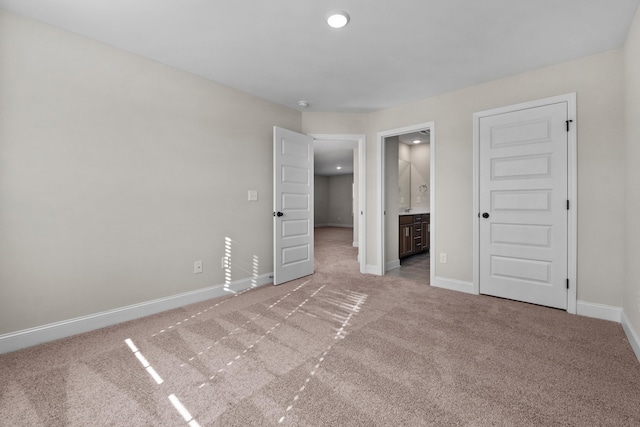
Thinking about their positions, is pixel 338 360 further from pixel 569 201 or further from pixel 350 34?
pixel 569 201

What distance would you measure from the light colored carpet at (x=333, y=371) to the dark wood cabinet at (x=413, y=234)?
2.38 meters

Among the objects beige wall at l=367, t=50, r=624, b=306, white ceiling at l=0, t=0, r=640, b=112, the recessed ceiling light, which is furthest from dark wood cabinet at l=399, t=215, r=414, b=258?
the recessed ceiling light

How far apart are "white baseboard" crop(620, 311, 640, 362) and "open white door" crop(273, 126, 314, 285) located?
10.5 feet

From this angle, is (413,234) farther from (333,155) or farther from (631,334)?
(333,155)

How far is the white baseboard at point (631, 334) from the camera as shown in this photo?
6.29ft

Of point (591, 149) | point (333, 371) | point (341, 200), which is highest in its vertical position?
point (591, 149)

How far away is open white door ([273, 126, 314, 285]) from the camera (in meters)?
3.64

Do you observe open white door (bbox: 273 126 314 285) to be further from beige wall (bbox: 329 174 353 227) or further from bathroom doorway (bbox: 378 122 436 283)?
beige wall (bbox: 329 174 353 227)

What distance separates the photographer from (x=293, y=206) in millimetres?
3889

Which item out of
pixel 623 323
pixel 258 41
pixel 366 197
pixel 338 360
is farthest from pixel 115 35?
pixel 623 323

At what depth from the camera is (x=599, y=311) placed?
2.57m

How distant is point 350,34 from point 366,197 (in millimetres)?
2377

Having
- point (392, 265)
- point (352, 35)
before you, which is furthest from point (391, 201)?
point (352, 35)

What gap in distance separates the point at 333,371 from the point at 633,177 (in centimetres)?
259
